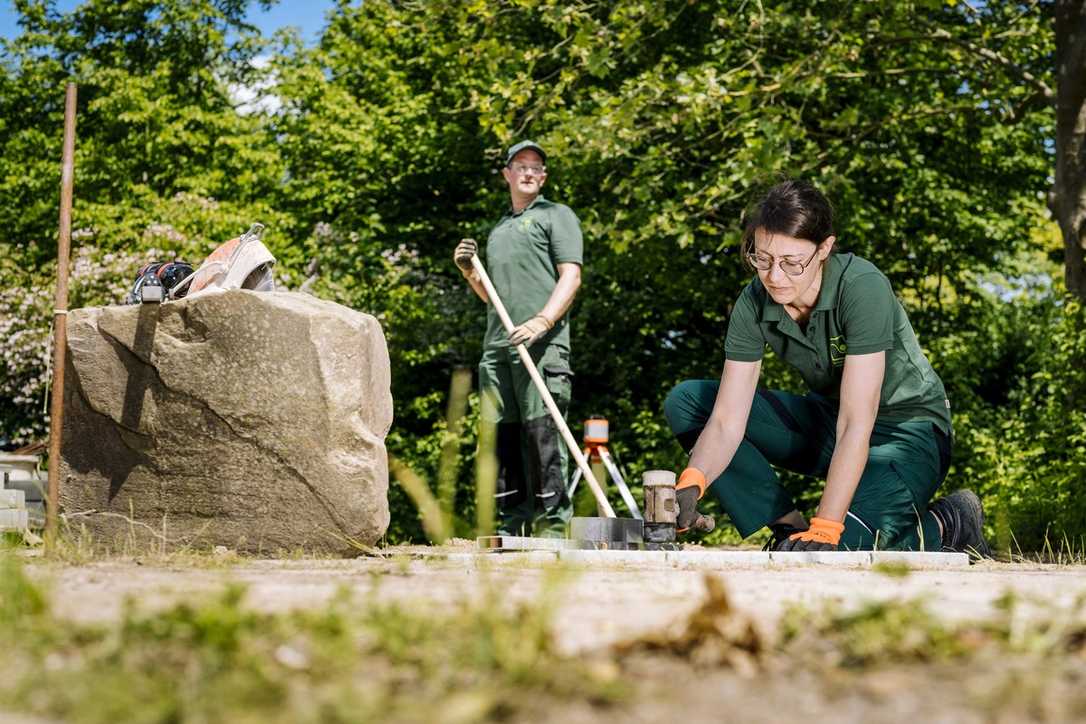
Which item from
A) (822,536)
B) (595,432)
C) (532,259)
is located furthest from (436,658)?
(595,432)

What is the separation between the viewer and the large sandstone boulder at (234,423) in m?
4.32

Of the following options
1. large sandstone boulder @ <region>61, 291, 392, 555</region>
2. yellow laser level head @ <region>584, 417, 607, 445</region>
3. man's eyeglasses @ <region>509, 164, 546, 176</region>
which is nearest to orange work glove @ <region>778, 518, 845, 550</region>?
large sandstone boulder @ <region>61, 291, 392, 555</region>

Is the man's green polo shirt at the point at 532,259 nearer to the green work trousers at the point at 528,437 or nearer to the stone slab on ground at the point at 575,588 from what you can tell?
the green work trousers at the point at 528,437

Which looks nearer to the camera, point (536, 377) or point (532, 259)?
point (536, 377)

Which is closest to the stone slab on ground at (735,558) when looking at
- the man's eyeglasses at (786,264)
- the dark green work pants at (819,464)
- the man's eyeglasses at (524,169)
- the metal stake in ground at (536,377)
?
the dark green work pants at (819,464)

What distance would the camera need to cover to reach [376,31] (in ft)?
A: 57.2

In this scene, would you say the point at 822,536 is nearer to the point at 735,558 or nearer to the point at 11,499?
the point at 735,558

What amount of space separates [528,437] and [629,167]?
6.43 m

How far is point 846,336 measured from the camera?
4.29 meters

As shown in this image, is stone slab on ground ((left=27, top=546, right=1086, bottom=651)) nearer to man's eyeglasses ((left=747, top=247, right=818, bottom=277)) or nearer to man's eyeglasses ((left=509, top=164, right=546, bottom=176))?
man's eyeglasses ((left=747, top=247, right=818, bottom=277))

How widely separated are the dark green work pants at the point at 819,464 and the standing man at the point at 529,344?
1.00 m

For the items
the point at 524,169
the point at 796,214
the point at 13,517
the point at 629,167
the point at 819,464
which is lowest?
the point at 13,517

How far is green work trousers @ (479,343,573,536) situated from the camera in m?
5.85

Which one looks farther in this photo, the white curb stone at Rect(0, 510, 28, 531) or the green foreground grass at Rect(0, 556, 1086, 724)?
the white curb stone at Rect(0, 510, 28, 531)
